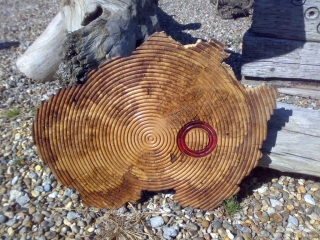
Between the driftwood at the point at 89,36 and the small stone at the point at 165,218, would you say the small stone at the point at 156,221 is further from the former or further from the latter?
the driftwood at the point at 89,36

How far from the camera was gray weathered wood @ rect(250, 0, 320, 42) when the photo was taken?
4.34 meters

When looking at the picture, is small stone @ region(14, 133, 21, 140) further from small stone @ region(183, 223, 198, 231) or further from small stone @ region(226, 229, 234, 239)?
small stone @ region(226, 229, 234, 239)

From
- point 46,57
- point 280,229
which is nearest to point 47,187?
point 280,229

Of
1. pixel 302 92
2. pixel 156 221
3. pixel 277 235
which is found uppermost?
pixel 156 221

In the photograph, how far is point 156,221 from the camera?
3070mm

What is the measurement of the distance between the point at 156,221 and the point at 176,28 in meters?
4.30

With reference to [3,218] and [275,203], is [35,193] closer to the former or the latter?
[3,218]

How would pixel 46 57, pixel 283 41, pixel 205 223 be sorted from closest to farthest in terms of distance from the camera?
pixel 205 223 → pixel 283 41 → pixel 46 57

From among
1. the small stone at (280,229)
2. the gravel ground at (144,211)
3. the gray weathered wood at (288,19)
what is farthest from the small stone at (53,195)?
the gray weathered wood at (288,19)

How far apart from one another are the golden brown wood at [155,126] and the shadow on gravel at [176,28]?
3319 mm

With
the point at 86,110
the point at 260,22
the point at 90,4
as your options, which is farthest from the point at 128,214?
the point at 260,22

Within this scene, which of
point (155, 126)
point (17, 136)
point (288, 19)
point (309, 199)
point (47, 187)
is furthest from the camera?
point (288, 19)

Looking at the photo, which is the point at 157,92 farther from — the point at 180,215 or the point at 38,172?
the point at 38,172

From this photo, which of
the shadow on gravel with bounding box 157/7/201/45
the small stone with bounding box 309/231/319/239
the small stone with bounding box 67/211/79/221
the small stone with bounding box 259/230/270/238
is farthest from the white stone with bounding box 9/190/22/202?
the shadow on gravel with bounding box 157/7/201/45
